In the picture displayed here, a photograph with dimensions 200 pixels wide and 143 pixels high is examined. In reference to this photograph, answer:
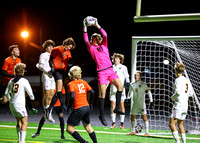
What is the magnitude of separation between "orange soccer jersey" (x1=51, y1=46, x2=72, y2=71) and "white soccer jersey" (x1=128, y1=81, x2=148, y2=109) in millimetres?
2383

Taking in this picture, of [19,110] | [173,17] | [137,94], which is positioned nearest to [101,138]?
[137,94]

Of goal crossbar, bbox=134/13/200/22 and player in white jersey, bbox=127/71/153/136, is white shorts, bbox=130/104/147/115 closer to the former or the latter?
player in white jersey, bbox=127/71/153/136

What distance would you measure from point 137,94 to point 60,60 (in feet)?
9.02

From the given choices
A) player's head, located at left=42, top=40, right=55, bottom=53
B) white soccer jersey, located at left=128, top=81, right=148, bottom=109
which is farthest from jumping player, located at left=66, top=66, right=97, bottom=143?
white soccer jersey, located at left=128, top=81, right=148, bottom=109

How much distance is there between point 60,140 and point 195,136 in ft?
12.8

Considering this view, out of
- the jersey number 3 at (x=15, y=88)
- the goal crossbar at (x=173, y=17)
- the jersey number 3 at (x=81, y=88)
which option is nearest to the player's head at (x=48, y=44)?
the jersey number 3 at (x=15, y=88)

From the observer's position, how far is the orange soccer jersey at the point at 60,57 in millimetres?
6750

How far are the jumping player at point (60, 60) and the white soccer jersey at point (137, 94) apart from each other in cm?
236

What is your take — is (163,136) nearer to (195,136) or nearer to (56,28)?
(195,136)

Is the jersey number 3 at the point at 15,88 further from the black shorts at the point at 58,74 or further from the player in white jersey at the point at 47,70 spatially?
the player in white jersey at the point at 47,70

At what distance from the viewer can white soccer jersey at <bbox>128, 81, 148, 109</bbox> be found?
27.5 ft

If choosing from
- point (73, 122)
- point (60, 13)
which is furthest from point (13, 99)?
point (60, 13)

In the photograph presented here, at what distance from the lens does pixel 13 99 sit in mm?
5883

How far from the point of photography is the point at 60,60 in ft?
22.2
